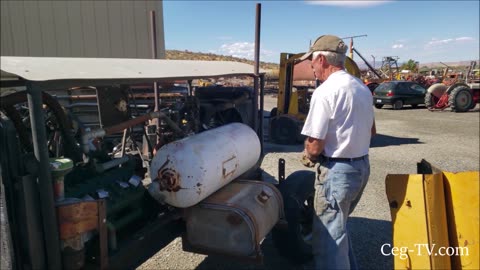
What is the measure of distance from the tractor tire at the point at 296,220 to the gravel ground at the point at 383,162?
0.61 feet

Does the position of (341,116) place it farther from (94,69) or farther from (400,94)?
(400,94)

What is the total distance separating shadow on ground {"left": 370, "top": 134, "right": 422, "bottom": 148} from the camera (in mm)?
10463

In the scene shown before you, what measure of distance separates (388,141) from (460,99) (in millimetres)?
9309

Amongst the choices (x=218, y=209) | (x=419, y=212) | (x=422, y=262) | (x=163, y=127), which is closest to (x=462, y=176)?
(x=419, y=212)

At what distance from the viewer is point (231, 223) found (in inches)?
109

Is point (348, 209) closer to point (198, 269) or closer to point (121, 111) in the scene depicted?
point (198, 269)

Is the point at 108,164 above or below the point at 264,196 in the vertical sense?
above

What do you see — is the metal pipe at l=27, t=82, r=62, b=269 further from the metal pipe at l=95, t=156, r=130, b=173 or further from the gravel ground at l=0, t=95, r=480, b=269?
the metal pipe at l=95, t=156, r=130, b=173

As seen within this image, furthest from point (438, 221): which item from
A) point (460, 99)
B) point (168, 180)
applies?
point (460, 99)

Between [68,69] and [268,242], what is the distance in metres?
2.91

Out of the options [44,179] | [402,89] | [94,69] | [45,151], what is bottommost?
[402,89]

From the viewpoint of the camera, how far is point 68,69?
2.17 m

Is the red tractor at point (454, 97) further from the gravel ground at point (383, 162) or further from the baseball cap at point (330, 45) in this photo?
the baseball cap at point (330, 45)

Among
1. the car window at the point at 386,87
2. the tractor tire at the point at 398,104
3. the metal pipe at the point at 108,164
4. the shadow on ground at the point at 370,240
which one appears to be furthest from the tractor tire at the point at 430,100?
the metal pipe at the point at 108,164
